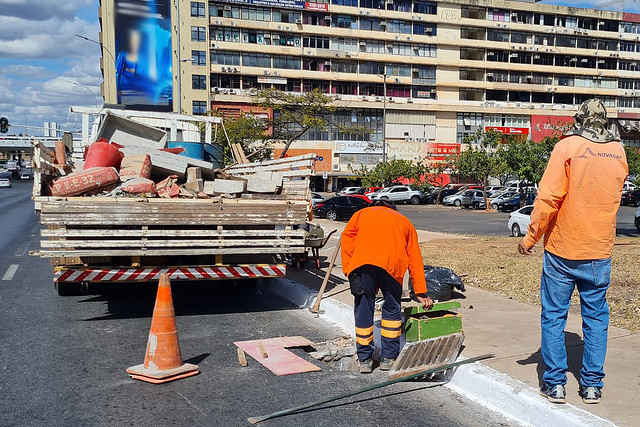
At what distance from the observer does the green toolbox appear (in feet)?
18.2

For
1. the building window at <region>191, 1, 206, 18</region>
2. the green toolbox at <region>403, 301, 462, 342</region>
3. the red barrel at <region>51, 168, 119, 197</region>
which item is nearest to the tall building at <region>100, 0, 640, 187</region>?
the building window at <region>191, 1, 206, 18</region>

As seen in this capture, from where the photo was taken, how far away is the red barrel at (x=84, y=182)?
23.5 ft

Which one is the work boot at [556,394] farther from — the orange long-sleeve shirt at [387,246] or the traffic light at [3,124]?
the traffic light at [3,124]

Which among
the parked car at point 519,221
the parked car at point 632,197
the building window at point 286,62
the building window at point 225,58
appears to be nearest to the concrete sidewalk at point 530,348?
the parked car at point 519,221

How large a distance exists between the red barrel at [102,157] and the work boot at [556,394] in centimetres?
649

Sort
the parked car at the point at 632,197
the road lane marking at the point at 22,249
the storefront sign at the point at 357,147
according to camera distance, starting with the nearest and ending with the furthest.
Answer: the road lane marking at the point at 22,249 < the parked car at the point at 632,197 < the storefront sign at the point at 357,147

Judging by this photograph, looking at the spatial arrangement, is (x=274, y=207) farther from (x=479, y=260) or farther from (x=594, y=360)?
(x=479, y=260)

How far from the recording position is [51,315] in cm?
796

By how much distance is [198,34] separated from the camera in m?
61.5

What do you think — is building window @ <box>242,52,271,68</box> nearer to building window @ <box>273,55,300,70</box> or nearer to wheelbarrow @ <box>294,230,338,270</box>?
building window @ <box>273,55,300,70</box>

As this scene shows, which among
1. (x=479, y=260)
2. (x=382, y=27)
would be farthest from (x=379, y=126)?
(x=479, y=260)

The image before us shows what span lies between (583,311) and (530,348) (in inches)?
57.6

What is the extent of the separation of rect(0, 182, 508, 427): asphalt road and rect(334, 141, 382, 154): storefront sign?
56794 mm

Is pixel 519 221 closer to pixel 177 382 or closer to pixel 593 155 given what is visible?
pixel 593 155
